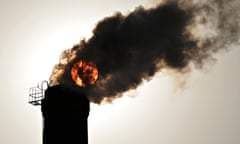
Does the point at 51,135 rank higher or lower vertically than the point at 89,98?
lower

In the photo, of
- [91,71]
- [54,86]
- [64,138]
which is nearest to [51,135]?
[64,138]

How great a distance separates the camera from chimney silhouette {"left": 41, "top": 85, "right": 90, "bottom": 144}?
113 feet

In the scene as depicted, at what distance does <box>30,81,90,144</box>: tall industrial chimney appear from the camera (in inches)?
1356

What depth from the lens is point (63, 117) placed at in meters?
34.6

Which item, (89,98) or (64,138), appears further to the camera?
(89,98)

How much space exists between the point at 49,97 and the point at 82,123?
261 cm

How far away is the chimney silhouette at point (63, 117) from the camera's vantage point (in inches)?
1356

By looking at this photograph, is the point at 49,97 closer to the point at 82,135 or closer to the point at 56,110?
the point at 56,110

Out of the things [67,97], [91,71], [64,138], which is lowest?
[64,138]

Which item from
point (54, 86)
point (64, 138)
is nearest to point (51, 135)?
point (64, 138)

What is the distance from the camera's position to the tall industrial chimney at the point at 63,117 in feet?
113

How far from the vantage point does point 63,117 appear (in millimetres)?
34625

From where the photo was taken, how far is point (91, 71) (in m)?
37.3

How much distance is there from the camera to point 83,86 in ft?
121
